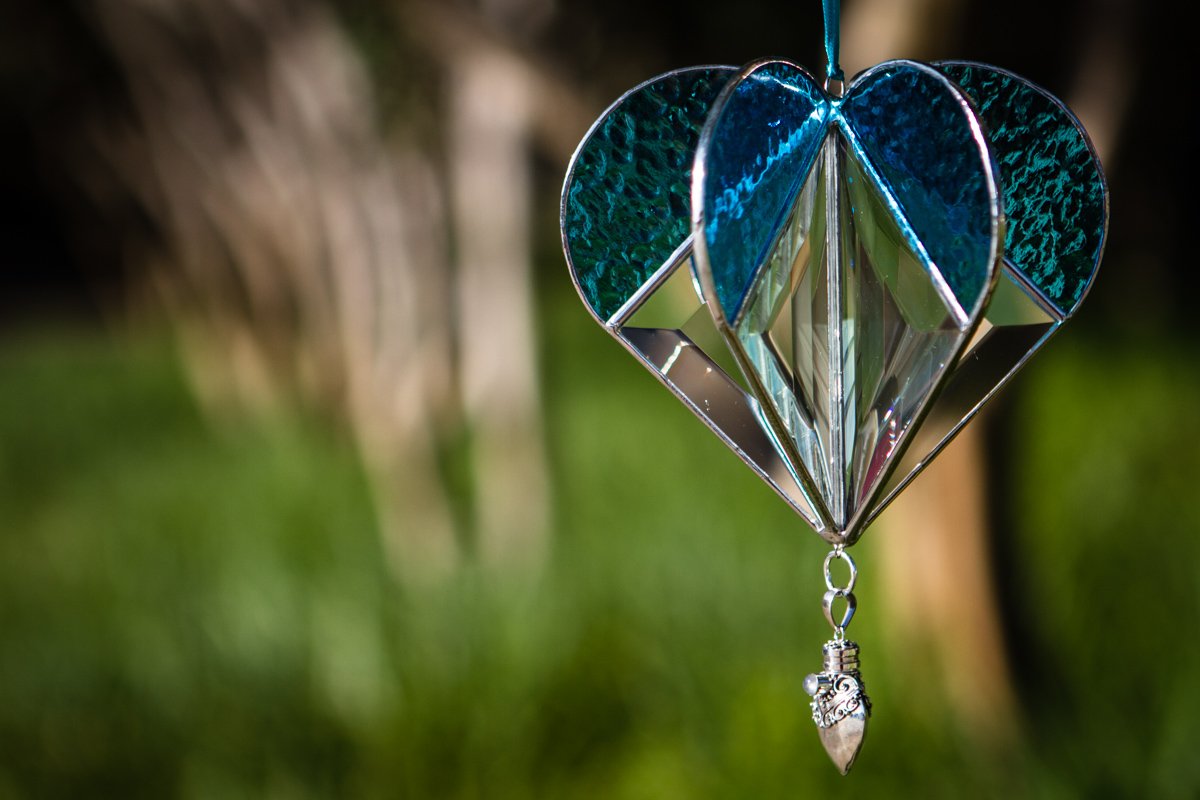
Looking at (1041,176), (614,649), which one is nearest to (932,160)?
(1041,176)

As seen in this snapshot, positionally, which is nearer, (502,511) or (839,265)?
(839,265)

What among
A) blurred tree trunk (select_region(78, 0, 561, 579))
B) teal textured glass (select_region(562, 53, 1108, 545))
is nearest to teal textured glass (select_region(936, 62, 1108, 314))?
teal textured glass (select_region(562, 53, 1108, 545))

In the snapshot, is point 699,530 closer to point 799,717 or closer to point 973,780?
point 799,717

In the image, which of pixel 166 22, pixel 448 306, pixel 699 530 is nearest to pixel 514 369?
pixel 699 530

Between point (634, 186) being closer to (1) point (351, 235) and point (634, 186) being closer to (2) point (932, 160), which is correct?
(2) point (932, 160)

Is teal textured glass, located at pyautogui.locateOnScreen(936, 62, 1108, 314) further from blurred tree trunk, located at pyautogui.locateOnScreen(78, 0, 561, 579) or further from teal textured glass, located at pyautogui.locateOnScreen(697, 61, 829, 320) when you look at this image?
blurred tree trunk, located at pyautogui.locateOnScreen(78, 0, 561, 579)

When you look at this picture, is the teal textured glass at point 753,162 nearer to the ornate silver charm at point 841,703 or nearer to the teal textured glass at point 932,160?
the teal textured glass at point 932,160
